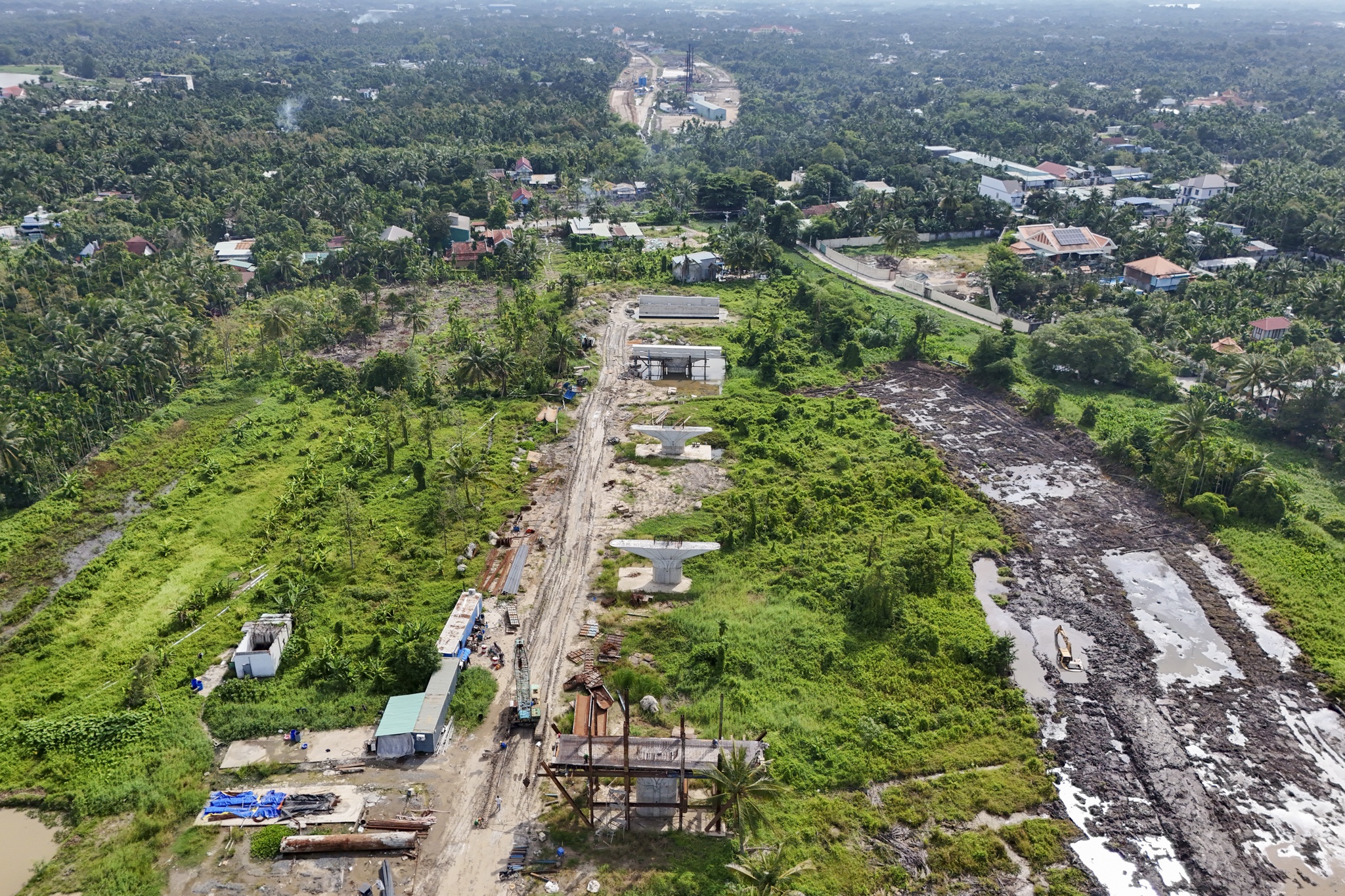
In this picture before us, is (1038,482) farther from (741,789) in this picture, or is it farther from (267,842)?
(267,842)

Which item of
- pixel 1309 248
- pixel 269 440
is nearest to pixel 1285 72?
pixel 1309 248

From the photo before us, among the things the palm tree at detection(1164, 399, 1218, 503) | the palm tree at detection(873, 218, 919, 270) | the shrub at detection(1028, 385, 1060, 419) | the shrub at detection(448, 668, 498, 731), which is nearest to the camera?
the shrub at detection(448, 668, 498, 731)

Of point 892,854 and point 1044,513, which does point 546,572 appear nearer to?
point 892,854

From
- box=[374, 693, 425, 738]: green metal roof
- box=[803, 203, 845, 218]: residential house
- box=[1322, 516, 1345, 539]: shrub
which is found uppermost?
box=[803, 203, 845, 218]: residential house

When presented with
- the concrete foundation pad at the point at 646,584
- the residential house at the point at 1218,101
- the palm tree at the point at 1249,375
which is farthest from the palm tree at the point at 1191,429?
the residential house at the point at 1218,101

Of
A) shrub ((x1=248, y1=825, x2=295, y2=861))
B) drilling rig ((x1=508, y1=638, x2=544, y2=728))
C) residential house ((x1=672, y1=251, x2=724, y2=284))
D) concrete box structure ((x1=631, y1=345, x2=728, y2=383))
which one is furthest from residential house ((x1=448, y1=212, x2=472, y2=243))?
shrub ((x1=248, y1=825, x2=295, y2=861))

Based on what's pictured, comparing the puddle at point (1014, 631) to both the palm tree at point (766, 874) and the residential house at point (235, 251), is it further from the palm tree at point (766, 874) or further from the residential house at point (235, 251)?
the residential house at point (235, 251)

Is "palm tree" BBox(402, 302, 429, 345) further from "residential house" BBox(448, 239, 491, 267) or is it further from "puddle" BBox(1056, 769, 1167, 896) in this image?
"puddle" BBox(1056, 769, 1167, 896)

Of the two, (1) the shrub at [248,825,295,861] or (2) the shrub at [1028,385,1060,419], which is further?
(2) the shrub at [1028,385,1060,419]

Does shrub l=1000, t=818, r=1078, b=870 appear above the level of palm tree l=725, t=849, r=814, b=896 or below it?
below

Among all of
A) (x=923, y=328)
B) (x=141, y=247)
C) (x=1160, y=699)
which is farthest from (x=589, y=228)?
(x=1160, y=699)
